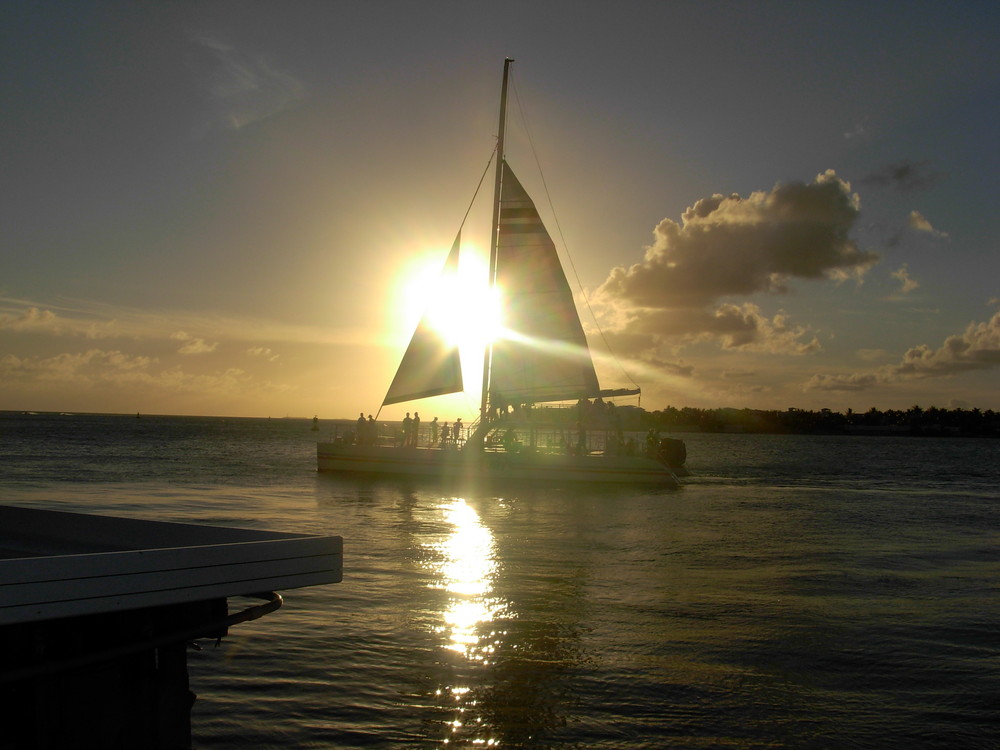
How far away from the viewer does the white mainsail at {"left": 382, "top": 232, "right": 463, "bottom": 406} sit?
31.6 m

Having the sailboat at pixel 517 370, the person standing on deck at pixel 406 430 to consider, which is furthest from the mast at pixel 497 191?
the person standing on deck at pixel 406 430

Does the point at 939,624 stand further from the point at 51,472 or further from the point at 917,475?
the point at 917,475

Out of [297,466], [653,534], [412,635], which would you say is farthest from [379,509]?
[297,466]

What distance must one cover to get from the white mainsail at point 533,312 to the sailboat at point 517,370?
0.04 metres

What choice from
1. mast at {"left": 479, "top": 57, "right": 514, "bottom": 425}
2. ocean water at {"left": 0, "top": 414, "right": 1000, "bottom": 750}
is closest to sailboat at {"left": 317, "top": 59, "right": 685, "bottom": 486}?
mast at {"left": 479, "top": 57, "right": 514, "bottom": 425}

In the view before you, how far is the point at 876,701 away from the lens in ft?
22.0

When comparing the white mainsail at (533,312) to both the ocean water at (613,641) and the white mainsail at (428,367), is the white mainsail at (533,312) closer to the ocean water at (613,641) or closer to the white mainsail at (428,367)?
the white mainsail at (428,367)

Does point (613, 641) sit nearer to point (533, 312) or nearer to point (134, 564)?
point (134, 564)

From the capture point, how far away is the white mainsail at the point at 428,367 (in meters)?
31.6

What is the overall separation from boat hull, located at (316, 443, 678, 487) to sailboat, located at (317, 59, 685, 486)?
11 cm

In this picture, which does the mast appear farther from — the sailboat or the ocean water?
the ocean water

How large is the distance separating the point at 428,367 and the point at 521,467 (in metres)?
5.85

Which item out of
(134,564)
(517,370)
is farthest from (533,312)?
(134,564)

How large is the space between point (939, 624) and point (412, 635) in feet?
20.4
